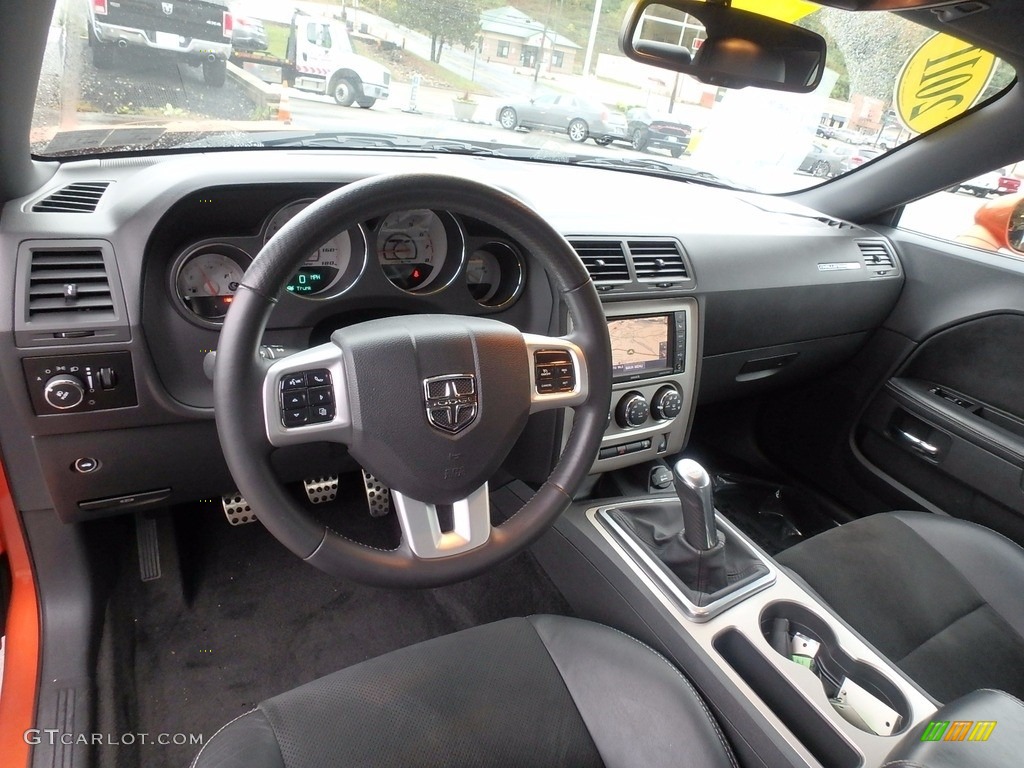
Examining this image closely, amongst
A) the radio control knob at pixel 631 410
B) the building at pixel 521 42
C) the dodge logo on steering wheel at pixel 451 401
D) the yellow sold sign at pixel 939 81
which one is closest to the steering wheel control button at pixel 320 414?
the dodge logo on steering wheel at pixel 451 401

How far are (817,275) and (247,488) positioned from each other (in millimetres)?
1934

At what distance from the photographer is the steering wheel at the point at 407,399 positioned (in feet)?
3.05

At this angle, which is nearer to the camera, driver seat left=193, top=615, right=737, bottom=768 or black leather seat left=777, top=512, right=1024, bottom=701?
driver seat left=193, top=615, right=737, bottom=768

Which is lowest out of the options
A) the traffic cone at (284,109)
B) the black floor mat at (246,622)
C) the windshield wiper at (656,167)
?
the black floor mat at (246,622)

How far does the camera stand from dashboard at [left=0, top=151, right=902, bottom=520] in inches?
48.7

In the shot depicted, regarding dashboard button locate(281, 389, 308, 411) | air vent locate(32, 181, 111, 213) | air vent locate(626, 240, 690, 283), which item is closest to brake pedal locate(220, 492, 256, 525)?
air vent locate(32, 181, 111, 213)

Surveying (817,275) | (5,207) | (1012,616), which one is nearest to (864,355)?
(817,275)

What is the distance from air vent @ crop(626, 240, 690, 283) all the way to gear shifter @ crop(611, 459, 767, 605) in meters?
0.52


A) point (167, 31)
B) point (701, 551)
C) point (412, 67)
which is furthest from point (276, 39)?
point (701, 551)

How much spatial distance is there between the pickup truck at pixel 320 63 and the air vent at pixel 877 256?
173 centimetres

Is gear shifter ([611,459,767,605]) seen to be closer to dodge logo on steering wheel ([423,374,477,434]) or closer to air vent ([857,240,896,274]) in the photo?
dodge logo on steering wheel ([423,374,477,434])

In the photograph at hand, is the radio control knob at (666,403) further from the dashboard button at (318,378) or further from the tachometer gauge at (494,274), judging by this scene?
the dashboard button at (318,378)

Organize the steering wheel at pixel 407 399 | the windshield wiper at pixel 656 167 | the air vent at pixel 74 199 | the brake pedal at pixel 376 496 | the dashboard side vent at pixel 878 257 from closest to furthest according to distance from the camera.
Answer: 1. the steering wheel at pixel 407 399
2. the air vent at pixel 74 199
3. the brake pedal at pixel 376 496
4. the windshield wiper at pixel 656 167
5. the dashboard side vent at pixel 878 257

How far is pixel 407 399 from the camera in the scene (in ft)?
3.31
